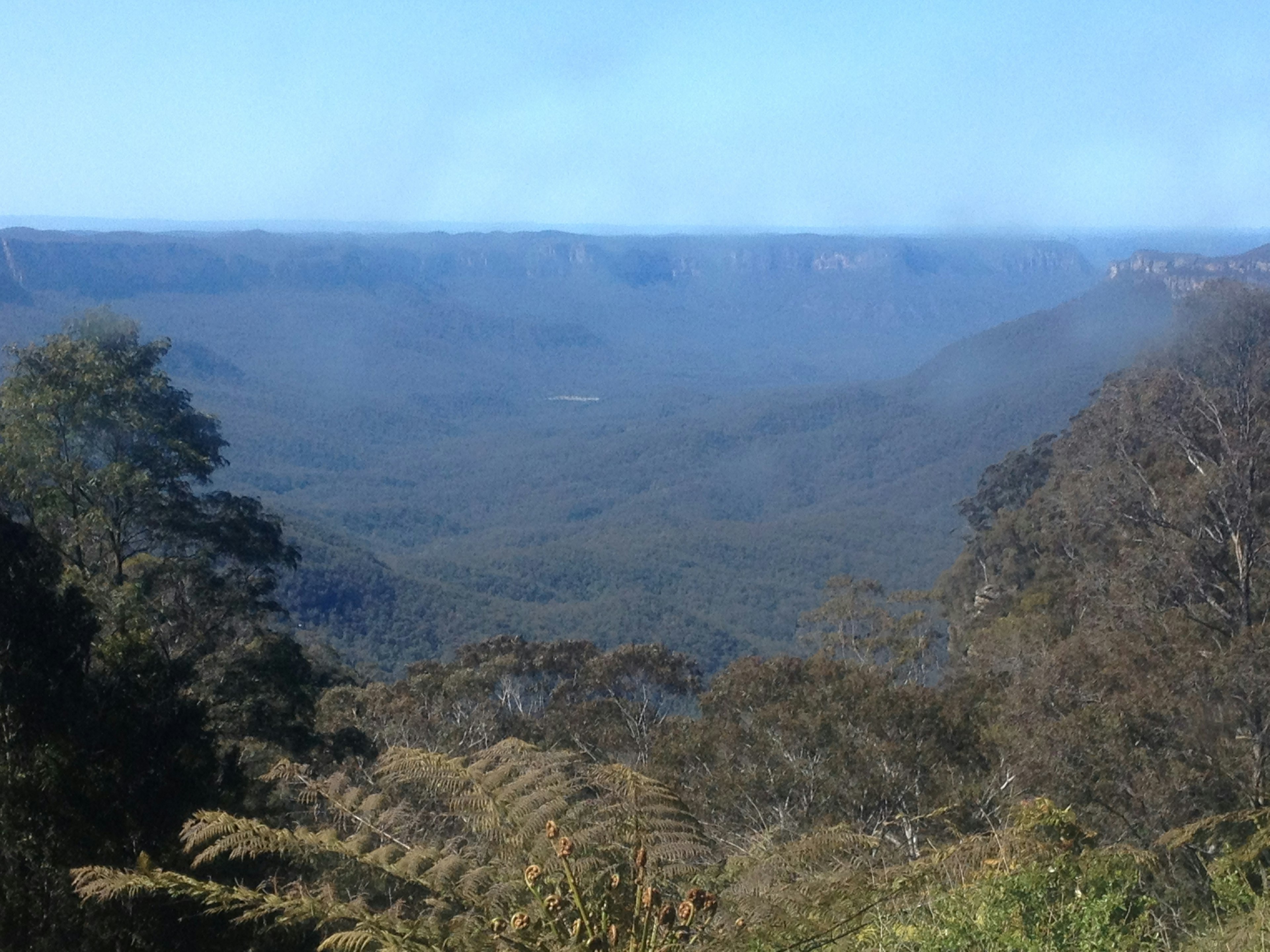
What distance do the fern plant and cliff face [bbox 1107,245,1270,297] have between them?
63.5 metres

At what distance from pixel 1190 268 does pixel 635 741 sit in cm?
8505

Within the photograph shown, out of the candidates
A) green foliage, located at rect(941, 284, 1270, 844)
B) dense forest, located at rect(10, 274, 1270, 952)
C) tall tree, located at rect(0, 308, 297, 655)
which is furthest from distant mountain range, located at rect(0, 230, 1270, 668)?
tall tree, located at rect(0, 308, 297, 655)

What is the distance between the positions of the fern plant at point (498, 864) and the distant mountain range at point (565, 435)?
124ft

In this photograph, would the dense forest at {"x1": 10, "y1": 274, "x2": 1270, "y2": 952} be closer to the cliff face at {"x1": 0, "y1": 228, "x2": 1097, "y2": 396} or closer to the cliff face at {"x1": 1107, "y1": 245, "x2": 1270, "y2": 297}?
the cliff face at {"x1": 1107, "y1": 245, "x2": 1270, "y2": 297}

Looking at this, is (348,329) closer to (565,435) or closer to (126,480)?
(565,435)

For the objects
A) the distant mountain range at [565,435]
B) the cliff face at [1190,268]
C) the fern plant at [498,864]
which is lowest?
the distant mountain range at [565,435]

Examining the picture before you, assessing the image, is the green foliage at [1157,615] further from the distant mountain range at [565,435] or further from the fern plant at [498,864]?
the distant mountain range at [565,435]

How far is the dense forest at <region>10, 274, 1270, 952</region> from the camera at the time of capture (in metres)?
4.02

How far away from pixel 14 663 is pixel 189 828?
130 inches

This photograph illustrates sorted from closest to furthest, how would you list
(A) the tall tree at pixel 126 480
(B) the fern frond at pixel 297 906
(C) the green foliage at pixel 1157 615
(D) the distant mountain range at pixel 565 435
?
A: 1. (B) the fern frond at pixel 297 906
2. (C) the green foliage at pixel 1157 615
3. (A) the tall tree at pixel 126 480
4. (D) the distant mountain range at pixel 565 435

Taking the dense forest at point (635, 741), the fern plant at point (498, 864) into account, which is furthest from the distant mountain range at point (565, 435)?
the fern plant at point (498, 864)

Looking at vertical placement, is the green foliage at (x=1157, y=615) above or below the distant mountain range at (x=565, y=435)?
above

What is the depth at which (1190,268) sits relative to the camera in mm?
86125

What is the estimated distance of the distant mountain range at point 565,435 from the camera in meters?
56.7
